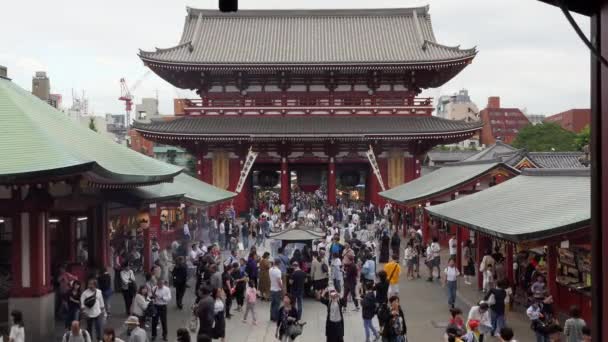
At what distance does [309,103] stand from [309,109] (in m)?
0.71

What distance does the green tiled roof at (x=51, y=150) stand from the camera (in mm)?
13322

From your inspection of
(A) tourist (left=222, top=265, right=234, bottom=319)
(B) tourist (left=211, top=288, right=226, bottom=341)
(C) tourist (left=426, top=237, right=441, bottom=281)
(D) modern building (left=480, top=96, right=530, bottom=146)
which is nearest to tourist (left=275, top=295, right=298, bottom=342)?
(B) tourist (left=211, top=288, right=226, bottom=341)

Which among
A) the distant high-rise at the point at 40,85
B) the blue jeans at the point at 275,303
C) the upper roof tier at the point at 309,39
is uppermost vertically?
the upper roof tier at the point at 309,39

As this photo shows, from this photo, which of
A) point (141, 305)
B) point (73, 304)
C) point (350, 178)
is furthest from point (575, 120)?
point (73, 304)

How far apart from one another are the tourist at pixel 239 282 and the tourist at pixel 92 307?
463cm

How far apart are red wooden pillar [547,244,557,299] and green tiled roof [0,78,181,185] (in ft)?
35.4

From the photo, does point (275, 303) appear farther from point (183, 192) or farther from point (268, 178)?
point (268, 178)

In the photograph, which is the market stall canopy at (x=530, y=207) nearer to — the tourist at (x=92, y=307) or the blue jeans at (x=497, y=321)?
the blue jeans at (x=497, y=321)

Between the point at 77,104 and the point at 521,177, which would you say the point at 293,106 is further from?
the point at 77,104

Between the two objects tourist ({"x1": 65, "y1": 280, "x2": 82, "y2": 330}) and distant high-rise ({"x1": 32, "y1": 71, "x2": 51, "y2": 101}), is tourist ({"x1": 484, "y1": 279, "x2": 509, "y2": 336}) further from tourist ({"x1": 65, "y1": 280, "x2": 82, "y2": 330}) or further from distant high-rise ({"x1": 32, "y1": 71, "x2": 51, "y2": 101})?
distant high-rise ({"x1": 32, "y1": 71, "x2": 51, "y2": 101})

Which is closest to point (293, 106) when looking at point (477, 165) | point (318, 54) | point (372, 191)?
point (318, 54)

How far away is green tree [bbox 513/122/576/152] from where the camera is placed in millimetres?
77375

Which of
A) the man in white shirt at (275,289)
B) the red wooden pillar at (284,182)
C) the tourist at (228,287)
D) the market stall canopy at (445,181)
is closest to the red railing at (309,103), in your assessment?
the red wooden pillar at (284,182)

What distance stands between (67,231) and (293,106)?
26.1m
